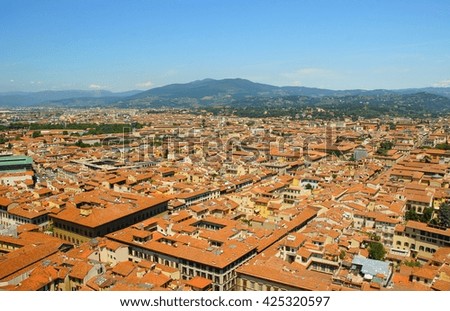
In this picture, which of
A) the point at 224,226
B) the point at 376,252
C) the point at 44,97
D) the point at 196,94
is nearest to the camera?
the point at 376,252

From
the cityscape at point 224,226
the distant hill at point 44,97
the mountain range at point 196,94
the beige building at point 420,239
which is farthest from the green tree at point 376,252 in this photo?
the mountain range at point 196,94

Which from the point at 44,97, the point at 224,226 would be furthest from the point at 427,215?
the point at 44,97

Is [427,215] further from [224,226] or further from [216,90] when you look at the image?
[216,90]

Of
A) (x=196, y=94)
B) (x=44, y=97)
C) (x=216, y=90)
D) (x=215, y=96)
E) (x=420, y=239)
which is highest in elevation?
(x=216, y=90)

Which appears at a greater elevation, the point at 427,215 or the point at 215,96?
the point at 215,96

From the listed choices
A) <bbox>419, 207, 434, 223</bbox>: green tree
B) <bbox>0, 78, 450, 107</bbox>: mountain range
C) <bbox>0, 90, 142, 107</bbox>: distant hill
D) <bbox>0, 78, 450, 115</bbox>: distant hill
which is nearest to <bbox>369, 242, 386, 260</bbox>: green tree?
<bbox>419, 207, 434, 223</bbox>: green tree

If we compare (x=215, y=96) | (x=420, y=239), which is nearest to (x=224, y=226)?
(x=420, y=239)

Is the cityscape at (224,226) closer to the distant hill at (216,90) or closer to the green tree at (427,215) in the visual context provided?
the green tree at (427,215)

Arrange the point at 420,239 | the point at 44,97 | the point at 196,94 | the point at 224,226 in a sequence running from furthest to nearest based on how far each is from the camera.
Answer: the point at 196,94, the point at 44,97, the point at 224,226, the point at 420,239

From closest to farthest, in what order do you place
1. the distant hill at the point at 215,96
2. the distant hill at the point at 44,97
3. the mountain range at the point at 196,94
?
the distant hill at the point at 44,97, the distant hill at the point at 215,96, the mountain range at the point at 196,94

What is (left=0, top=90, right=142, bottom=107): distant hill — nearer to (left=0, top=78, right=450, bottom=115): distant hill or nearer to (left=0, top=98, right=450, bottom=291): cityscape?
(left=0, top=78, right=450, bottom=115): distant hill

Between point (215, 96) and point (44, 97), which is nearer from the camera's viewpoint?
point (44, 97)
